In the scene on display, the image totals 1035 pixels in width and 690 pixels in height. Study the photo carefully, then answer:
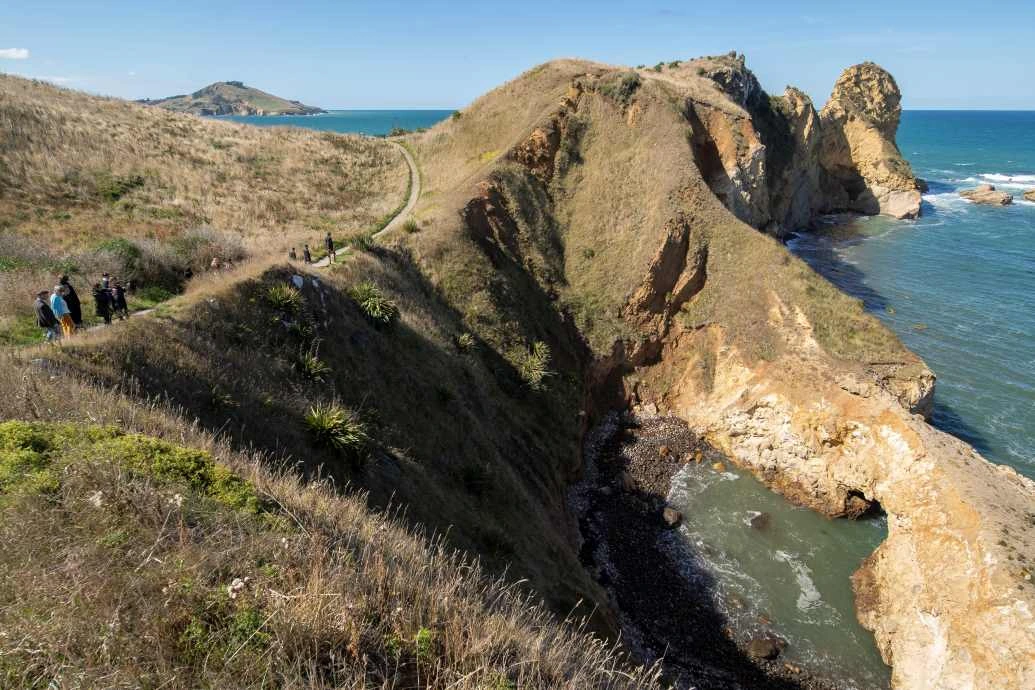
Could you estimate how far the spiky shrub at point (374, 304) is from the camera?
18.5m

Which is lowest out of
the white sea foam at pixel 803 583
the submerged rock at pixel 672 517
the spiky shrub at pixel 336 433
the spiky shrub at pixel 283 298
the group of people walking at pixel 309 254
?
the white sea foam at pixel 803 583

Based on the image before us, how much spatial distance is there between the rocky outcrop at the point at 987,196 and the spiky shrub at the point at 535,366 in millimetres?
86265

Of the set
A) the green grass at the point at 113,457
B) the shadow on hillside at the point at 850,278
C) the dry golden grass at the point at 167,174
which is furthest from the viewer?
the shadow on hillside at the point at 850,278

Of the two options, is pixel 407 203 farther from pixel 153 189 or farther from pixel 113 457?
pixel 113 457

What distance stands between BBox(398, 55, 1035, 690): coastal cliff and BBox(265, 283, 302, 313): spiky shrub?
36.1ft

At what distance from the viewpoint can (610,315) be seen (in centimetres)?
3109

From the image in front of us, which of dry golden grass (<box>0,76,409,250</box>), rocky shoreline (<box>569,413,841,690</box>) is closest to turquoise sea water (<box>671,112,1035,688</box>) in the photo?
rocky shoreline (<box>569,413,841,690</box>)

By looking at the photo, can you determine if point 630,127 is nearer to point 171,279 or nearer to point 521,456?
point 521,456

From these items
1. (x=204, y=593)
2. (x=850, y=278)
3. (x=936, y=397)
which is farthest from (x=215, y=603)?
(x=850, y=278)

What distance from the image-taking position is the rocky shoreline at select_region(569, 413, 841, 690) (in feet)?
57.7

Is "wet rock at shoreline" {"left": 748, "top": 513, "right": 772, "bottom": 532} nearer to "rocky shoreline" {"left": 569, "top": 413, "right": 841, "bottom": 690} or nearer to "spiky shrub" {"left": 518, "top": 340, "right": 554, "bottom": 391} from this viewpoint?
"rocky shoreline" {"left": 569, "top": 413, "right": 841, "bottom": 690}

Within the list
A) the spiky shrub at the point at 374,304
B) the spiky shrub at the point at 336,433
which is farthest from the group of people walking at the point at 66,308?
the spiky shrub at the point at 374,304

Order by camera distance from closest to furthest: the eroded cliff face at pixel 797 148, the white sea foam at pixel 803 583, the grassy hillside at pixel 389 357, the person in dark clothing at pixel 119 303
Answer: the grassy hillside at pixel 389 357, the person in dark clothing at pixel 119 303, the white sea foam at pixel 803 583, the eroded cliff face at pixel 797 148

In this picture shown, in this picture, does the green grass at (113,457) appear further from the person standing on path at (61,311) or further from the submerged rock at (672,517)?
the submerged rock at (672,517)
